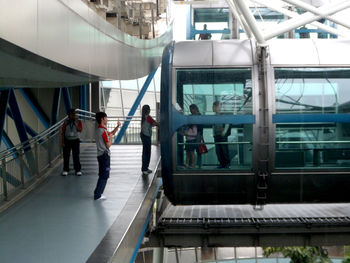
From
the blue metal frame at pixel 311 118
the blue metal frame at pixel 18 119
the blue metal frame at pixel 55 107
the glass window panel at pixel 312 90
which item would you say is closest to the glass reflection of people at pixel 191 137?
the blue metal frame at pixel 311 118

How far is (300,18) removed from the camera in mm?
12039

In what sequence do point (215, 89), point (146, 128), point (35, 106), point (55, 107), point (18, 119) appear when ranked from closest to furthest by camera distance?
point (215, 89) → point (146, 128) → point (18, 119) → point (35, 106) → point (55, 107)

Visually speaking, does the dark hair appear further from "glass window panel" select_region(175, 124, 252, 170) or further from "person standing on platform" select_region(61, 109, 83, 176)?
"person standing on platform" select_region(61, 109, 83, 176)

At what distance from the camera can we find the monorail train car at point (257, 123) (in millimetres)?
10766

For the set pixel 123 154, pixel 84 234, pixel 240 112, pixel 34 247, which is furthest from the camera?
pixel 123 154

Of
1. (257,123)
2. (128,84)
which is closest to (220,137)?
(257,123)

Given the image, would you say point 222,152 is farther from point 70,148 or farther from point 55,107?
point 55,107

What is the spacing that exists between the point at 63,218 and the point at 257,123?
371 centimetres

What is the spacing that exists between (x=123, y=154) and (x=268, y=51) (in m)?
8.96

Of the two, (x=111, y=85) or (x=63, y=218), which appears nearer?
(x=63, y=218)

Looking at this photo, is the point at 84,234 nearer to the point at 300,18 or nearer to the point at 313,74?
the point at 313,74

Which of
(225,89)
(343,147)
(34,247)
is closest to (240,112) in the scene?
(225,89)

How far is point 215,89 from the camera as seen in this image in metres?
10.8

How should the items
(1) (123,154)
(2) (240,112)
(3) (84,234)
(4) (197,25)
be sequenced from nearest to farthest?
(3) (84,234) < (2) (240,112) < (1) (123,154) < (4) (197,25)
